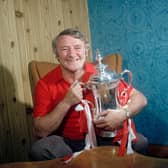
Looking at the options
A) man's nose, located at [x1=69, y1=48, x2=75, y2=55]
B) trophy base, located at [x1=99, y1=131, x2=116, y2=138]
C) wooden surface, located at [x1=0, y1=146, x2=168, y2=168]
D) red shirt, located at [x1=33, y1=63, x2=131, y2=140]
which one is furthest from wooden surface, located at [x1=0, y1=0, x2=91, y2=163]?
wooden surface, located at [x1=0, y1=146, x2=168, y2=168]

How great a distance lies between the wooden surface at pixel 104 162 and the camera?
0.99 m


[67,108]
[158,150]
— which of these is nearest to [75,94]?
[67,108]

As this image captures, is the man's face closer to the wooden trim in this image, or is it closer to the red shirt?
the red shirt

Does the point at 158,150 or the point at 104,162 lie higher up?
the point at 104,162

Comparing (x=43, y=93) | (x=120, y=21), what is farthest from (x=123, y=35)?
(x=43, y=93)

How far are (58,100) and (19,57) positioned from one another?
515mm

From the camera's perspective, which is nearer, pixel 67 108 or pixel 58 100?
pixel 67 108

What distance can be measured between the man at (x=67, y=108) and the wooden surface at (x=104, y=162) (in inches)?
9.6

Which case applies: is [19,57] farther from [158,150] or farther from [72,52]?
[158,150]

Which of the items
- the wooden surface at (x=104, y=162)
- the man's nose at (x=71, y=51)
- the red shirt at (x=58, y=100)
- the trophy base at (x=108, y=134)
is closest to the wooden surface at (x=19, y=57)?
the red shirt at (x=58, y=100)

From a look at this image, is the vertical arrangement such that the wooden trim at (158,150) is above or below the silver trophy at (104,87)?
below

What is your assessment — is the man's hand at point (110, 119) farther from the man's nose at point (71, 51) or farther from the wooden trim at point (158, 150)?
the wooden trim at point (158, 150)

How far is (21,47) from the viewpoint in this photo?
1.90 metres

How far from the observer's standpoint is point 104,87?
4.17ft
